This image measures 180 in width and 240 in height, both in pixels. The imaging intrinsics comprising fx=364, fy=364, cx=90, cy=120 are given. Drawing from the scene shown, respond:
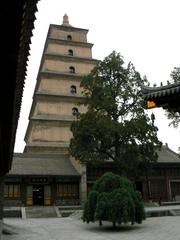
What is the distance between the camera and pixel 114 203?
17.6 metres

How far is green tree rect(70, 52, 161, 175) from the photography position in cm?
2600

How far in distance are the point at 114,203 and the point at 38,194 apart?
15.0 metres

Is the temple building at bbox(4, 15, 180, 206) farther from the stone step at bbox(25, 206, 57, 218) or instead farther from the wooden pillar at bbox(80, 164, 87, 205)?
the stone step at bbox(25, 206, 57, 218)

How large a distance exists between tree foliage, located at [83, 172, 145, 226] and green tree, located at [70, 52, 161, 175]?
21.4ft

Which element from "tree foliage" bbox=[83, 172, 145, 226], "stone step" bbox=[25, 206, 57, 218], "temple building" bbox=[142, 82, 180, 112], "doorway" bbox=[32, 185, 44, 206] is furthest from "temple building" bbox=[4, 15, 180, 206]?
"temple building" bbox=[142, 82, 180, 112]

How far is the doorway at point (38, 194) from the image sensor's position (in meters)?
31.0

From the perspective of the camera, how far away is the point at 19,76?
191 inches

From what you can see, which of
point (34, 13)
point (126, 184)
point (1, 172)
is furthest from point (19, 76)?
point (126, 184)

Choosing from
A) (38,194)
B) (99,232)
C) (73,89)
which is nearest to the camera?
(99,232)

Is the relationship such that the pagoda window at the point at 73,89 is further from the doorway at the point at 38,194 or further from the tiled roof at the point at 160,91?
the tiled roof at the point at 160,91

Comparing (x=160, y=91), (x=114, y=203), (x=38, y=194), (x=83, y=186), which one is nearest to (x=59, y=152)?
(x=38, y=194)

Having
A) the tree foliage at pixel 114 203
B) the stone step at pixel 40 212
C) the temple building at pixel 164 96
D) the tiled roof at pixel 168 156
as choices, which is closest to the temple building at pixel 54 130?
the stone step at pixel 40 212

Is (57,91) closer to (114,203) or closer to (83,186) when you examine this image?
(83,186)

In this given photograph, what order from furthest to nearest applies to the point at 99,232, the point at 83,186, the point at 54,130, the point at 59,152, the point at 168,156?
the point at 168,156 < the point at 59,152 < the point at 54,130 < the point at 83,186 < the point at 99,232
